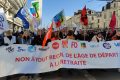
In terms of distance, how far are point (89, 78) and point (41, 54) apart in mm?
1783

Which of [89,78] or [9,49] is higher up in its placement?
[9,49]

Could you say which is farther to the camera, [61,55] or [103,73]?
[103,73]

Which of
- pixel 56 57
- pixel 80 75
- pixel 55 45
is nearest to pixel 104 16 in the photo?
pixel 80 75

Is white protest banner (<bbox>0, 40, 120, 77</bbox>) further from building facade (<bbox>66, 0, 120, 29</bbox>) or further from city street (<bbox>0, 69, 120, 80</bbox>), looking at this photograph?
building facade (<bbox>66, 0, 120, 29</bbox>)

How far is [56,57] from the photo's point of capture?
1274 centimetres

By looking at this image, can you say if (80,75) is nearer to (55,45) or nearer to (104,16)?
(55,45)

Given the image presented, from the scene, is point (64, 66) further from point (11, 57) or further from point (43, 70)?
point (11, 57)

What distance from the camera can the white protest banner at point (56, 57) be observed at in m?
12.5

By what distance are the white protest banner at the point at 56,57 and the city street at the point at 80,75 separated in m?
0.28

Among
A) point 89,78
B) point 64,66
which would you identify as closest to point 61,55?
point 64,66

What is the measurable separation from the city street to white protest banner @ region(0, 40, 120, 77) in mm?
278

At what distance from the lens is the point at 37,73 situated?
1278cm

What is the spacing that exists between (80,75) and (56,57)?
1040mm

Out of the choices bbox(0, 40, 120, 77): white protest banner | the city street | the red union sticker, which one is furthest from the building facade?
the red union sticker
